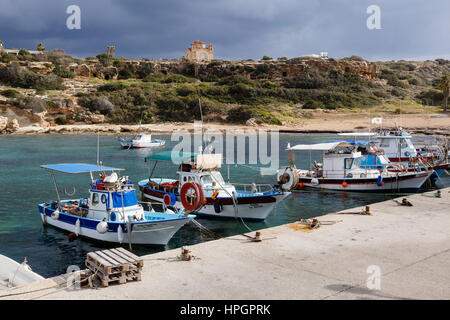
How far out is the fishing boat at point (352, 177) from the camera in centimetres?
2786

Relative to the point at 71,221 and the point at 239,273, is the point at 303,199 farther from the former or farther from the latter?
the point at 239,273

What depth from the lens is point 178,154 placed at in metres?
22.1

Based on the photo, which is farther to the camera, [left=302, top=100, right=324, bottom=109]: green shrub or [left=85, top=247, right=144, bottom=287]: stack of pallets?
[left=302, top=100, right=324, bottom=109]: green shrub

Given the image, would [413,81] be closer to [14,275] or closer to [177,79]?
[177,79]

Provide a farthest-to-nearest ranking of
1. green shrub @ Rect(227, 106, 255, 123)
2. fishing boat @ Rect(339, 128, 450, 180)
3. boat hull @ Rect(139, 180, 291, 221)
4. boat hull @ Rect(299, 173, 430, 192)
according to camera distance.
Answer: green shrub @ Rect(227, 106, 255, 123), fishing boat @ Rect(339, 128, 450, 180), boat hull @ Rect(299, 173, 430, 192), boat hull @ Rect(139, 180, 291, 221)

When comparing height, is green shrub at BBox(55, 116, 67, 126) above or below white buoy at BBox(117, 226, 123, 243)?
above

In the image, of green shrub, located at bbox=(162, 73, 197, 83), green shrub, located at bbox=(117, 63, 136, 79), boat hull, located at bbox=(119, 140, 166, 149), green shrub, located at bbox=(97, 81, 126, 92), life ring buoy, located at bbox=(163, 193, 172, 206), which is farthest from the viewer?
green shrub, located at bbox=(117, 63, 136, 79)

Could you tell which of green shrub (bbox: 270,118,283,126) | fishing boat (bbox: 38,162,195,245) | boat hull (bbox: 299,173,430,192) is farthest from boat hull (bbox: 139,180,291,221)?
green shrub (bbox: 270,118,283,126)

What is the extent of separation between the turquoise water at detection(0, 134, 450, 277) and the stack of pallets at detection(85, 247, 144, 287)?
17.2ft

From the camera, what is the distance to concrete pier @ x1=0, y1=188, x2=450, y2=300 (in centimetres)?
946

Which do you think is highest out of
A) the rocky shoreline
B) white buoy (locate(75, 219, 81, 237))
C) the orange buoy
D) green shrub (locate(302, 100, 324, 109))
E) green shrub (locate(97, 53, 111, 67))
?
green shrub (locate(97, 53, 111, 67))

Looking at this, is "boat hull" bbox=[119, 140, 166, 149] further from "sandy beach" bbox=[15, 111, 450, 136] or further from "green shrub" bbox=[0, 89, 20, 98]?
"green shrub" bbox=[0, 89, 20, 98]
